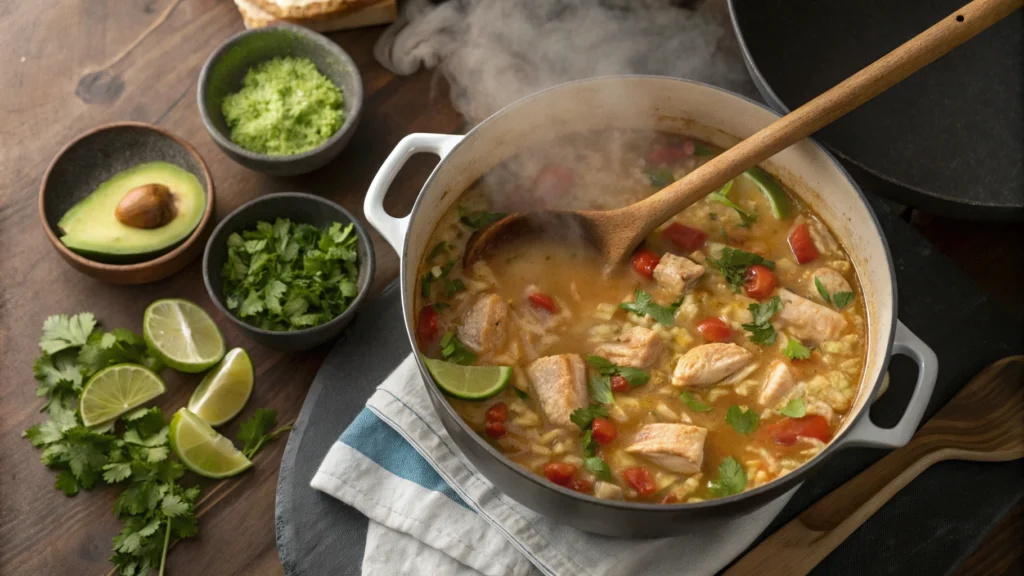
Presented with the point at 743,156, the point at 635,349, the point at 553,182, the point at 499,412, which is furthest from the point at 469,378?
the point at 743,156

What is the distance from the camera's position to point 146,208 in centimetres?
359

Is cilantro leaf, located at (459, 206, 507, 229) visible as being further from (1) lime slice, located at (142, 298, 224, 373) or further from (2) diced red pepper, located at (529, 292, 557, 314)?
(1) lime slice, located at (142, 298, 224, 373)

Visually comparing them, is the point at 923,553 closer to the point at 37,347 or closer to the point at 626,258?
the point at 626,258

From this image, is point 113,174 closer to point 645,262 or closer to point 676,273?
point 645,262

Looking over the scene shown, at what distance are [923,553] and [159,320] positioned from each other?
9.23ft

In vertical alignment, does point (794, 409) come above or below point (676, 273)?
below

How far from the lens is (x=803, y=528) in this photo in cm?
305

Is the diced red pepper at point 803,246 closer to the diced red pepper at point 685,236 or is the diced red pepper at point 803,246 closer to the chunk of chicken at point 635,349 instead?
the diced red pepper at point 685,236

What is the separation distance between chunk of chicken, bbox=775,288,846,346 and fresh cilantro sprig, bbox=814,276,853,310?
67mm

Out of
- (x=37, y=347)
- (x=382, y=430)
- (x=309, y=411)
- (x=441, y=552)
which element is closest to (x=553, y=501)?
(x=441, y=552)

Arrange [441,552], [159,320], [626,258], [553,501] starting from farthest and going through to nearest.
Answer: [159,320]
[626,258]
[441,552]
[553,501]

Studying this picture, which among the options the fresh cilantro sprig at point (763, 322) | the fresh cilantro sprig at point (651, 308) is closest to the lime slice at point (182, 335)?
the fresh cilantro sprig at point (651, 308)

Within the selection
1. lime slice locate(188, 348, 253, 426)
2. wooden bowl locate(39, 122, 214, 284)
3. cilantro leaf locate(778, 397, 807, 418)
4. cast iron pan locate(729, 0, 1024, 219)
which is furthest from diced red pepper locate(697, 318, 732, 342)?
wooden bowl locate(39, 122, 214, 284)

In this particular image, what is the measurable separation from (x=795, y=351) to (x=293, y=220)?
6.34ft
